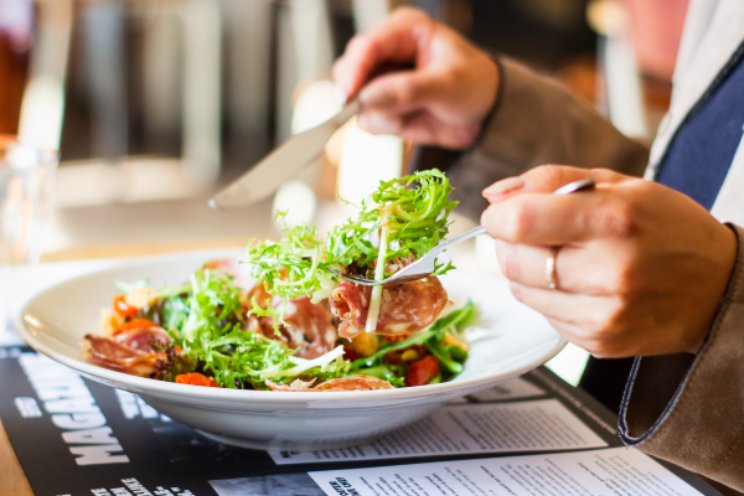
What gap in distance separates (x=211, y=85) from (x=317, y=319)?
12.9 ft

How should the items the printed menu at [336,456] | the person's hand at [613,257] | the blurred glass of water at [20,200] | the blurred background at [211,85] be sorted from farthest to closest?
the blurred background at [211,85] → the blurred glass of water at [20,200] → the printed menu at [336,456] → the person's hand at [613,257]

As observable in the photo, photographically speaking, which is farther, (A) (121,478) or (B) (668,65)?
(B) (668,65)

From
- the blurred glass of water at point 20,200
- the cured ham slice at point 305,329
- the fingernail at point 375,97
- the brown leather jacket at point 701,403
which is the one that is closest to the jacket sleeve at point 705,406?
the brown leather jacket at point 701,403

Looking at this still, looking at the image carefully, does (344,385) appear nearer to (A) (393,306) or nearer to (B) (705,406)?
(A) (393,306)

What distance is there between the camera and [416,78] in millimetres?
1137

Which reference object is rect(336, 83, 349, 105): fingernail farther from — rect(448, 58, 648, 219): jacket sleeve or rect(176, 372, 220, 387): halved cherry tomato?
rect(176, 372, 220, 387): halved cherry tomato

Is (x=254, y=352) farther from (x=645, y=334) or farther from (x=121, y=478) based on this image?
(x=645, y=334)

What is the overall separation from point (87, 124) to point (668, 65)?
344 centimetres

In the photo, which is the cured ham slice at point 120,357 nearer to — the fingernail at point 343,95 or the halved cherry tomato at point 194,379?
the halved cherry tomato at point 194,379

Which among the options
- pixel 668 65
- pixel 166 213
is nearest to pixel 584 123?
pixel 668 65

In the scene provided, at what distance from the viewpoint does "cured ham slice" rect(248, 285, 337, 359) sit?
773 mm

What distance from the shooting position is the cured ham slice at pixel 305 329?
773 mm

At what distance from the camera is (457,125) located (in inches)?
48.6

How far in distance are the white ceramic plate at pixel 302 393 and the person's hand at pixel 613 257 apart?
11 cm
